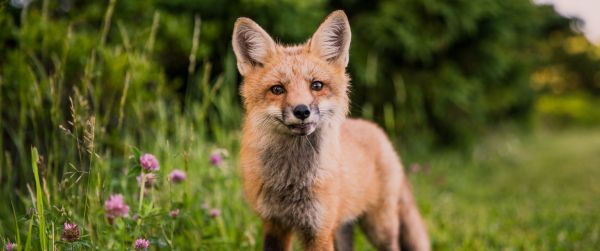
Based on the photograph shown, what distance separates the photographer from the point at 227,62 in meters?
5.20

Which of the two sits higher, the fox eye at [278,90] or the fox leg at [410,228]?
the fox eye at [278,90]

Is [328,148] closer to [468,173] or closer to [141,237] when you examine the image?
[141,237]

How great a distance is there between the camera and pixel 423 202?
529 centimetres

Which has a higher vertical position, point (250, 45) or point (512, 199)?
point (250, 45)

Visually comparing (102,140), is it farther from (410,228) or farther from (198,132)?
(410,228)

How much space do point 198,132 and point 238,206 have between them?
1042 millimetres

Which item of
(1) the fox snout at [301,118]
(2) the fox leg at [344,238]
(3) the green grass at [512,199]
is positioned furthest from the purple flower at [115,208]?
(3) the green grass at [512,199]

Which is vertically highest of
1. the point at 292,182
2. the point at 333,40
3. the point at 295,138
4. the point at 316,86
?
the point at 333,40

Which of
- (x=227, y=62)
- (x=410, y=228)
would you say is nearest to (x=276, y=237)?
(x=410, y=228)

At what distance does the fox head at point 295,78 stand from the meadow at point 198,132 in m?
0.49

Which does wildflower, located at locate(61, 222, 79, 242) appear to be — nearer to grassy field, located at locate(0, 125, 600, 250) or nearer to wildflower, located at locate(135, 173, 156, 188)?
grassy field, located at locate(0, 125, 600, 250)

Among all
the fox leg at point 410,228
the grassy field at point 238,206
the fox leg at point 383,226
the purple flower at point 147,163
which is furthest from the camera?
the fox leg at point 410,228

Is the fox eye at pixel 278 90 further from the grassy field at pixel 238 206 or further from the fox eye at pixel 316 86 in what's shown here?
the grassy field at pixel 238 206

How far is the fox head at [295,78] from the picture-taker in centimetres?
255
